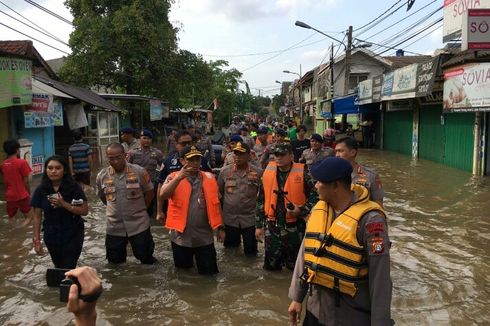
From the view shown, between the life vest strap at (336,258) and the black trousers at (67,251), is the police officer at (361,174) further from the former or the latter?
the black trousers at (67,251)

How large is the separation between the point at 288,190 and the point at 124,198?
74.3 inches

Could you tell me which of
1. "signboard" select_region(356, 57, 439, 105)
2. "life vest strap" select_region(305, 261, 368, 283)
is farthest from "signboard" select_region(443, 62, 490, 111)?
"life vest strap" select_region(305, 261, 368, 283)

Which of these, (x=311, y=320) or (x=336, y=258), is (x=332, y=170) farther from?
(x=311, y=320)

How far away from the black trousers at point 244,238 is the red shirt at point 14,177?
11.4ft

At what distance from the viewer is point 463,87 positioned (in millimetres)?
13586

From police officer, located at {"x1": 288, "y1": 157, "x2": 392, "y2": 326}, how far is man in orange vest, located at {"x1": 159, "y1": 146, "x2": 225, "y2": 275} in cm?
267

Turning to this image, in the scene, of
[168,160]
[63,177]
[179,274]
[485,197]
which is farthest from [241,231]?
[485,197]

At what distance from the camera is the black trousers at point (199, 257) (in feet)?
18.4

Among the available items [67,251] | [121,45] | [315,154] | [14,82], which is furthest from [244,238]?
[121,45]

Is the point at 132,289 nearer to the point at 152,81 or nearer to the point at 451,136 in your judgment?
the point at 451,136

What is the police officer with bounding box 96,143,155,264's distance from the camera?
5.57m

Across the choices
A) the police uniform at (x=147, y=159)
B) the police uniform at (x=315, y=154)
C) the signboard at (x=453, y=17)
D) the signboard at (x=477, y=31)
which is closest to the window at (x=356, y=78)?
the signboard at (x=453, y=17)

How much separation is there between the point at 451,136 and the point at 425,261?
1158 cm

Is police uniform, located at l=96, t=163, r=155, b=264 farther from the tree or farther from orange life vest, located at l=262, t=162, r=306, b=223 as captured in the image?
the tree
